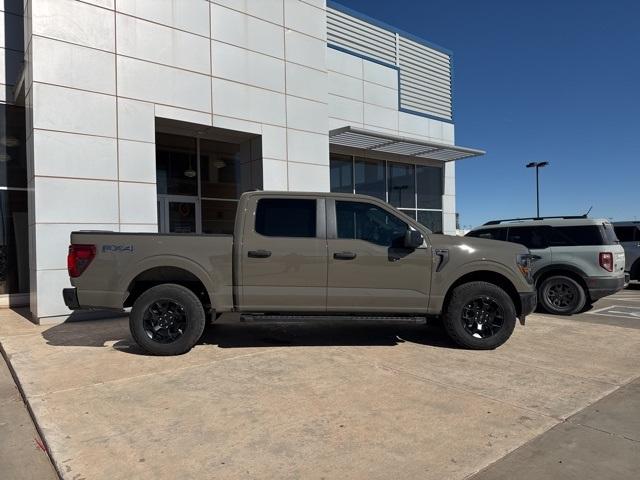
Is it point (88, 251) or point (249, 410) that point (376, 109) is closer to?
point (88, 251)

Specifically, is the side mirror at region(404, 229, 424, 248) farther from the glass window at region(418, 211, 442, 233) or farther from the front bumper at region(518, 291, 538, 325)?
the glass window at region(418, 211, 442, 233)

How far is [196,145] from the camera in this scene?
1161 centimetres

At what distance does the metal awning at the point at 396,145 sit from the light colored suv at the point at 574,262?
5.52 metres

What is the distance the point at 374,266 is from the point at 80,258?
3560 mm

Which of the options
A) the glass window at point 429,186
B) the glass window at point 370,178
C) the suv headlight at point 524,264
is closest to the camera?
→ the suv headlight at point 524,264

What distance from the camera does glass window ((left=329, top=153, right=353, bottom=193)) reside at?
15.3 m

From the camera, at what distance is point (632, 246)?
1366cm

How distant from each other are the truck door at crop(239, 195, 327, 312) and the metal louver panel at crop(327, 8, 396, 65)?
992 cm

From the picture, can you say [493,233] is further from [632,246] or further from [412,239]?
[632,246]

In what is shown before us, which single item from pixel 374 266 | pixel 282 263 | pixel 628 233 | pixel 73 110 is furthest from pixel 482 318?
pixel 628 233

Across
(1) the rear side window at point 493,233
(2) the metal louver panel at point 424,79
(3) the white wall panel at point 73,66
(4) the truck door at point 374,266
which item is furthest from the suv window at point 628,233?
(3) the white wall panel at point 73,66

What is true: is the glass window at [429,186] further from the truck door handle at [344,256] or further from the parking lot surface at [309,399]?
the truck door handle at [344,256]

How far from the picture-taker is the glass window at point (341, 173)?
15.3m

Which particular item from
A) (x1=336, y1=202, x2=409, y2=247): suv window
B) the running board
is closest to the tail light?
the running board
